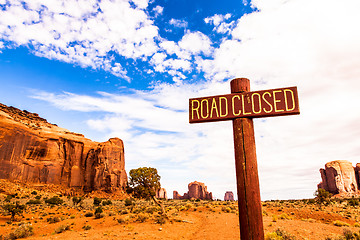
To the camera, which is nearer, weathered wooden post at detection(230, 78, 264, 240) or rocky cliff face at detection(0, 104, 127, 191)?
weathered wooden post at detection(230, 78, 264, 240)

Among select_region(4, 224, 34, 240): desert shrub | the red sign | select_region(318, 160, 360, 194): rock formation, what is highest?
select_region(318, 160, 360, 194): rock formation

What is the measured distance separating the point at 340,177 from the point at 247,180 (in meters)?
103

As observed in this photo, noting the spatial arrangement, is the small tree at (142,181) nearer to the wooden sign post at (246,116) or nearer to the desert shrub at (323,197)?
the wooden sign post at (246,116)

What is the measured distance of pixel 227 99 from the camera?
3930 millimetres

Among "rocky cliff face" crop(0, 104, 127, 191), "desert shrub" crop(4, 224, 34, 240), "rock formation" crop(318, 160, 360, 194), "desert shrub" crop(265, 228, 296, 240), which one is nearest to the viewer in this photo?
"desert shrub" crop(265, 228, 296, 240)

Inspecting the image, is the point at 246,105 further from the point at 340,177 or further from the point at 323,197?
the point at 340,177

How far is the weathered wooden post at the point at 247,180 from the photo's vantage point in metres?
3.33

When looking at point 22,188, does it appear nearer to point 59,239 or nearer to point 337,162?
point 59,239

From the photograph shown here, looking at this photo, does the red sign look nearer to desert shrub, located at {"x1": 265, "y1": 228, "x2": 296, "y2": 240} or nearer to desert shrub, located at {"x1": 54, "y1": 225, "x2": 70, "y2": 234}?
desert shrub, located at {"x1": 265, "y1": 228, "x2": 296, "y2": 240}

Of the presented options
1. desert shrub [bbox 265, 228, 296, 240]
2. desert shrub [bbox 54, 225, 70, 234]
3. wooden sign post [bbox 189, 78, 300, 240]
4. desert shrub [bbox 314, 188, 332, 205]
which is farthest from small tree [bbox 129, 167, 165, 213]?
desert shrub [bbox 314, 188, 332, 205]

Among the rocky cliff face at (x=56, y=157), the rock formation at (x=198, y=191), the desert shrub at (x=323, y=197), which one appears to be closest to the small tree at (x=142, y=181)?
the desert shrub at (x=323, y=197)

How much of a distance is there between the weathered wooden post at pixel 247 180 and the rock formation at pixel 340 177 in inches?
3996

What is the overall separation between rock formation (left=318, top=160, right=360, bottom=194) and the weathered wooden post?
101m

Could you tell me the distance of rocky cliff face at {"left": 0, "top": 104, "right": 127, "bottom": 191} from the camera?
2242 inches
